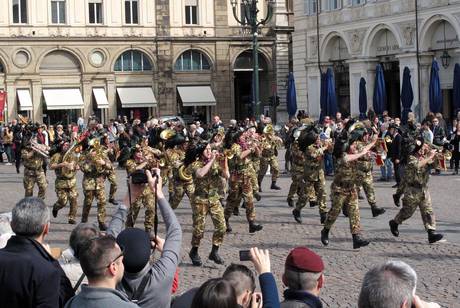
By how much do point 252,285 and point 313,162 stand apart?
449 inches

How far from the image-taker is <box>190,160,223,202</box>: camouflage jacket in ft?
40.9

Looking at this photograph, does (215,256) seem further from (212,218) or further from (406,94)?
(406,94)

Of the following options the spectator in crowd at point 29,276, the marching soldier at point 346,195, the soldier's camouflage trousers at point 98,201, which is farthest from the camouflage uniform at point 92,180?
the spectator in crowd at point 29,276

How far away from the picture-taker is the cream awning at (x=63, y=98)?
1829 inches

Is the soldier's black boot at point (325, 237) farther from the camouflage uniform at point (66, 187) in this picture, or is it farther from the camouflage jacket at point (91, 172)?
the camouflage uniform at point (66, 187)

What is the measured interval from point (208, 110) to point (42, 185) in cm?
3338

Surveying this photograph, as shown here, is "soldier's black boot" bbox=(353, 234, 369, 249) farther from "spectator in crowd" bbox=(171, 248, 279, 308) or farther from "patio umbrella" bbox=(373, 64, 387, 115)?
"patio umbrella" bbox=(373, 64, 387, 115)

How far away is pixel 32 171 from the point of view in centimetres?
1761

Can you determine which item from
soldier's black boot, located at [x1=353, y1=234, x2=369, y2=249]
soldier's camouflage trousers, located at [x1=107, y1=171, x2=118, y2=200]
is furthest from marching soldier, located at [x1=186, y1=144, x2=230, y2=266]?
soldier's camouflage trousers, located at [x1=107, y1=171, x2=118, y2=200]

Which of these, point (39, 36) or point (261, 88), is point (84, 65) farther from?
point (261, 88)

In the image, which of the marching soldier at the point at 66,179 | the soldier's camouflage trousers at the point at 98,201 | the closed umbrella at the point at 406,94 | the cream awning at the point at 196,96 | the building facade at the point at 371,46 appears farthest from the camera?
the cream awning at the point at 196,96

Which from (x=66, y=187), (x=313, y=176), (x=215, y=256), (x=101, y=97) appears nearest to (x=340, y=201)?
(x=215, y=256)

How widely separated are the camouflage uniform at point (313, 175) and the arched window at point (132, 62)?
1310 inches

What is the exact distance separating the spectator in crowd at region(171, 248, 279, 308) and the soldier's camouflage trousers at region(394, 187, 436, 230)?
28.3ft
